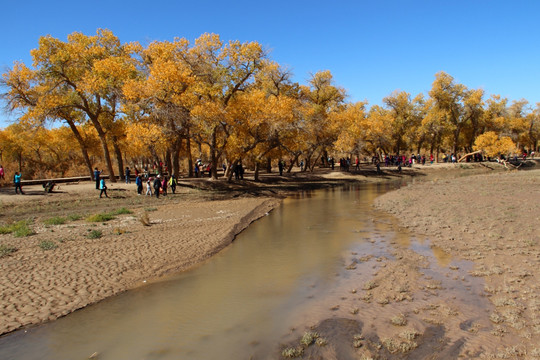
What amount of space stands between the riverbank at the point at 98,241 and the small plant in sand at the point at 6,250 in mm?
93

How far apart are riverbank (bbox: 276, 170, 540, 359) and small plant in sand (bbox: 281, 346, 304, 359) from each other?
0.05 feet

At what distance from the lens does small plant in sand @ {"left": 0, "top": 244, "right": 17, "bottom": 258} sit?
11.2 meters

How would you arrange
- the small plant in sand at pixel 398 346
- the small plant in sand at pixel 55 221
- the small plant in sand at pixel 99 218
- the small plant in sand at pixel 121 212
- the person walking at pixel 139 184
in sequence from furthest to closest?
the person walking at pixel 139 184 → the small plant in sand at pixel 121 212 → the small plant in sand at pixel 99 218 → the small plant in sand at pixel 55 221 → the small plant in sand at pixel 398 346

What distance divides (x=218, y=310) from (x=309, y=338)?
7.61ft

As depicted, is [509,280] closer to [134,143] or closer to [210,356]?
[210,356]

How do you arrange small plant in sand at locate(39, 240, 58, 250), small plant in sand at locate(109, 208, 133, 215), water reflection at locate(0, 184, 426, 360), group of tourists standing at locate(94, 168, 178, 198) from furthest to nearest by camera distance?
1. group of tourists standing at locate(94, 168, 178, 198)
2. small plant in sand at locate(109, 208, 133, 215)
3. small plant in sand at locate(39, 240, 58, 250)
4. water reflection at locate(0, 184, 426, 360)

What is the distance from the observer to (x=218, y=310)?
7.81m

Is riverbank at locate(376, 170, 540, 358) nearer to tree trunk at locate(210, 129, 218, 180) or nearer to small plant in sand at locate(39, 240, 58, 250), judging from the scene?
small plant in sand at locate(39, 240, 58, 250)

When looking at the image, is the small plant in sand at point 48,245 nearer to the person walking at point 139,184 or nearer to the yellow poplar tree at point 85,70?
the person walking at point 139,184

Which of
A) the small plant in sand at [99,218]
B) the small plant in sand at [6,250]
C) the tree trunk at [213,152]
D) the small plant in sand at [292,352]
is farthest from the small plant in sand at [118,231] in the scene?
→ the tree trunk at [213,152]

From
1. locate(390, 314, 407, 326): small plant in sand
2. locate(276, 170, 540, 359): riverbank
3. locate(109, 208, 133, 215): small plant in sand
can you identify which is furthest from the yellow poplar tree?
locate(390, 314, 407, 326): small plant in sand

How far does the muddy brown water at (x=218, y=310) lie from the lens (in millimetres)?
6438

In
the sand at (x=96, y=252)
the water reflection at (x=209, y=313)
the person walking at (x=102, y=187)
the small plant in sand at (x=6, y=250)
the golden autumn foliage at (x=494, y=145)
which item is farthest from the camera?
the golden autumn foliage at (x=494, y=145)

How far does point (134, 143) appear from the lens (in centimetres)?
2355
